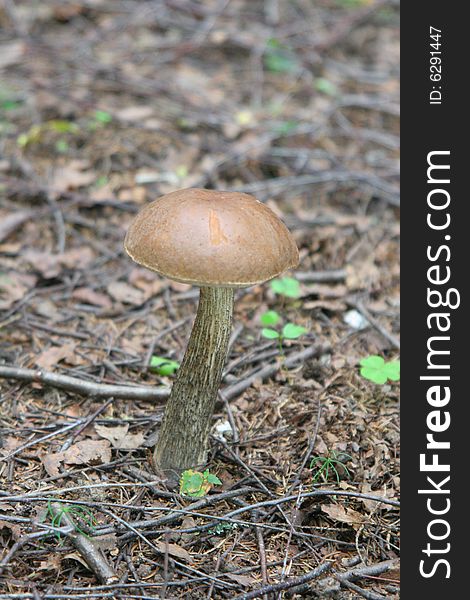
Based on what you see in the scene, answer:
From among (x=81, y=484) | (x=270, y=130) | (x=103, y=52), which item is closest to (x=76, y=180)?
(x=270, y=130)

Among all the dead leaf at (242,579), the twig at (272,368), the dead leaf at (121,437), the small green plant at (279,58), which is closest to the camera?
the dead leaf at (242,579)

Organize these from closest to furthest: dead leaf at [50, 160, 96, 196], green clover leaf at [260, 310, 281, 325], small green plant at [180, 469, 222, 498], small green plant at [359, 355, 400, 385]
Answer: small green plant at [180, 469, 222, 498]
small green plant at [359, 355, 400, 385]
green clover leaf at [260, 310, 281, 325]
dead leaf at [50, 160, 96, 196]

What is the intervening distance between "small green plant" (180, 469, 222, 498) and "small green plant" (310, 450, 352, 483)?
459mm

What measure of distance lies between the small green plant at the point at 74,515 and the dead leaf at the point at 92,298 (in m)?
1.90

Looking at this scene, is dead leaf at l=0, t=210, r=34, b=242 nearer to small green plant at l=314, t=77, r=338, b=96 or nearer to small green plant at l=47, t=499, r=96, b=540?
small green plant at l=47, t=499, r=96, b=540

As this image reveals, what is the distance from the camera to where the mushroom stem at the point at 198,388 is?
290cm

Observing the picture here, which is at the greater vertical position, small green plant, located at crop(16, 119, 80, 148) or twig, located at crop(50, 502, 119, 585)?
small green plant, located at crop(16, 119, 80, 148)

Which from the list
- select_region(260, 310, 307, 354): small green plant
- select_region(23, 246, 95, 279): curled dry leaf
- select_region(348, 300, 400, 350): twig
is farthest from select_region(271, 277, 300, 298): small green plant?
select_region(23, 246, 95, 279): curled dry leaf

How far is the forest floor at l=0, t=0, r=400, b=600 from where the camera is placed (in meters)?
2.69

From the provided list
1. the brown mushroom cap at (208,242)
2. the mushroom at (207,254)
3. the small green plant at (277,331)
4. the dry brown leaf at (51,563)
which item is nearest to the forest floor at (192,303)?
the dry brown leaf at (51,563)

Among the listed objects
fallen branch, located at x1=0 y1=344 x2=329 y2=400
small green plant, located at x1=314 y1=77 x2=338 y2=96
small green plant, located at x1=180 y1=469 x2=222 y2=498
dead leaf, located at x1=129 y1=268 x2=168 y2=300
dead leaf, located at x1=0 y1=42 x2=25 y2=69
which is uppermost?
dead leaf, located at x1=0 y1=42 x2=25 y2=69

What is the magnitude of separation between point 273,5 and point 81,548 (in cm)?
818

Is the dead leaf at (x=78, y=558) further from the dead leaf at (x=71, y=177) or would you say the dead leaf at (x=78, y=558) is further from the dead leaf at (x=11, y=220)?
the dead leaf at (x=71, y=177)

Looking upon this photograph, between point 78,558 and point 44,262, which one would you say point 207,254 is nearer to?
point 78,558
